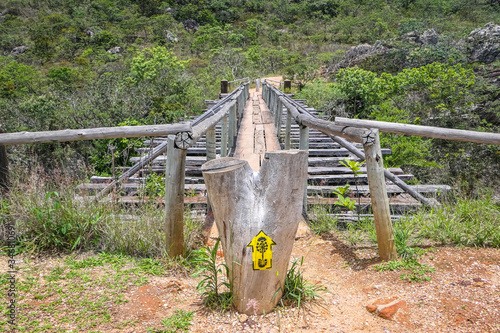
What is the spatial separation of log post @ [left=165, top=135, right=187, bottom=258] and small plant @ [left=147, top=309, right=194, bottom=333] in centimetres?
72

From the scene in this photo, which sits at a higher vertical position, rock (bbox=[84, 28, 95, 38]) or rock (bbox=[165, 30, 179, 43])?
rock (bbox=[84, 28, 95, 38])

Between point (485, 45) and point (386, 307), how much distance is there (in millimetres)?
20826

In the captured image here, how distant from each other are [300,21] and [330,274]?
2021 inches

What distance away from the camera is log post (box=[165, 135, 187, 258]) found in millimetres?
2875

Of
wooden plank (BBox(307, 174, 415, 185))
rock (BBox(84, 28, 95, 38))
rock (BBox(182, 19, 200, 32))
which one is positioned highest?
rock (BBox(182, 19, 200, 32))

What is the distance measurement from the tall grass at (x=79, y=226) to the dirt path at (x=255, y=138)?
2.50 m

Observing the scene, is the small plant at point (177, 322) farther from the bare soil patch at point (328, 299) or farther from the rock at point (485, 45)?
the rock at point (485, 45)

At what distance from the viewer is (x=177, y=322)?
2.21 metres

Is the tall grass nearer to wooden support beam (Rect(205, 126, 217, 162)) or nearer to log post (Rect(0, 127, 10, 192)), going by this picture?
log post (Rect(0, 127, 10, 192))

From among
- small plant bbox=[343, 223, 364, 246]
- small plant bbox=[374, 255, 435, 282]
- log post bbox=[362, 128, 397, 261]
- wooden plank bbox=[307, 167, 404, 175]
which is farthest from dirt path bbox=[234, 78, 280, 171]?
small plant bbox=[374, 255, 435, 282]

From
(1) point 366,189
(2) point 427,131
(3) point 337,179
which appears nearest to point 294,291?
(2) point 427,131

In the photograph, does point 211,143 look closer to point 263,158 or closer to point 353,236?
point 263,158

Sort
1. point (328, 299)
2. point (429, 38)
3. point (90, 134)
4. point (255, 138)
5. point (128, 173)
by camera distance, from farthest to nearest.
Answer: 1. point (429, 38)
2. point (255, 138)
3. point (128, 173)
4. point (90, 134)
5. point (328, 299)

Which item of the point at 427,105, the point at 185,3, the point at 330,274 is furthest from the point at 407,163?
the point at 185,3
